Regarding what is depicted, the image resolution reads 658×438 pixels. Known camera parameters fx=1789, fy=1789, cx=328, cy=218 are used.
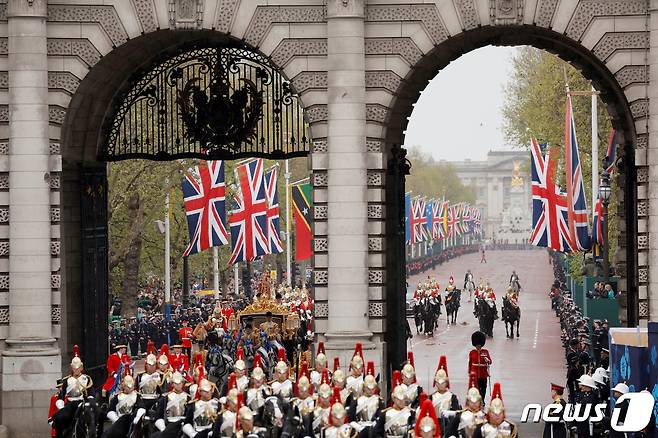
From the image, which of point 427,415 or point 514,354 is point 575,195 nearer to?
point 514,354

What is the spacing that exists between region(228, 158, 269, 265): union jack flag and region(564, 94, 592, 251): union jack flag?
13052 millimetres

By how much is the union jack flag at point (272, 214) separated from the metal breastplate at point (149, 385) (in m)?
27.1

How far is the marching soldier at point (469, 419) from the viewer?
1072 inches

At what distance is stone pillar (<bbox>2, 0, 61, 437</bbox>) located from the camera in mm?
36688

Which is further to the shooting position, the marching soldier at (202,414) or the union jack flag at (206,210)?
the union jack flag at (206,210)

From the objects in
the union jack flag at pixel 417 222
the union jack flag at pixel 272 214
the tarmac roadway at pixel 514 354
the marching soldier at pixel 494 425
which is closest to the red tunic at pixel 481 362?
the tarmac roadway at pixel 514 354

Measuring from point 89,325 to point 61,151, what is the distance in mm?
4119

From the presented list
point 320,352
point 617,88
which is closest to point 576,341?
point 617,88

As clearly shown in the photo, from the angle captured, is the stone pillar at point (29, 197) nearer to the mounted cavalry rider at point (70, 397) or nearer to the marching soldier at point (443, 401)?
the mounted cavalry rider at point (70, 397)

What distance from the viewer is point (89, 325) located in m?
40.4

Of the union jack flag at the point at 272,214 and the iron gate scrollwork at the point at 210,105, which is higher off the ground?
the iron gate scrollwork at the point at 210,105

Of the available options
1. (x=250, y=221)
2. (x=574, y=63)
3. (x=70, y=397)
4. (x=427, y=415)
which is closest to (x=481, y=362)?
(x=574, y=63)

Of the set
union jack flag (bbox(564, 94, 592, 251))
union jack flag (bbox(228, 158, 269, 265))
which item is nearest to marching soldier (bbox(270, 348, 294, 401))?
union jack flag (bbox(564, 94, 592, 251))

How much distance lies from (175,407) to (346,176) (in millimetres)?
8117
